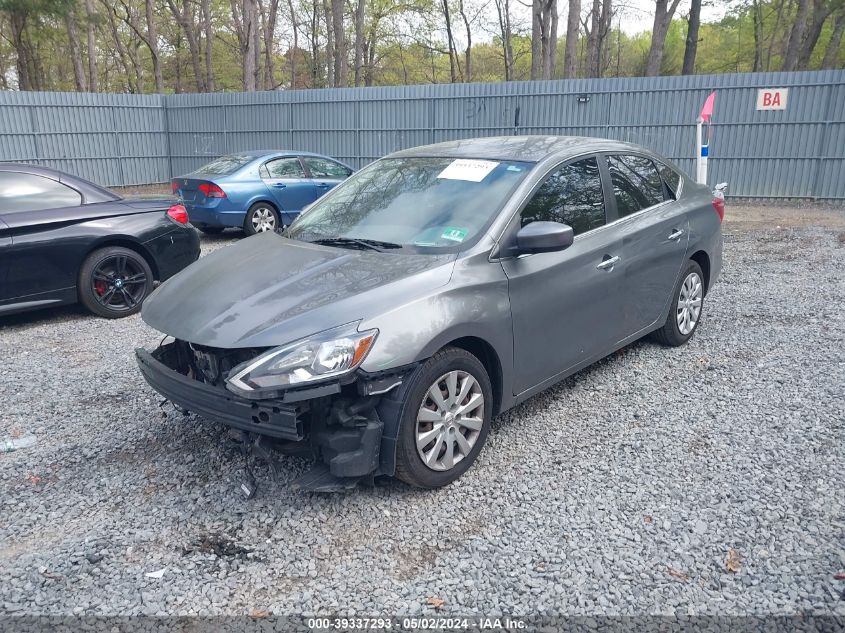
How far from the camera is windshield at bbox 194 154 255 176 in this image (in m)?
10.8

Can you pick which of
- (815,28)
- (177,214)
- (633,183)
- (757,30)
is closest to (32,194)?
(177,214)

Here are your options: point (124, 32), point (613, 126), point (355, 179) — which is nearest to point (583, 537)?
point (355, 179)

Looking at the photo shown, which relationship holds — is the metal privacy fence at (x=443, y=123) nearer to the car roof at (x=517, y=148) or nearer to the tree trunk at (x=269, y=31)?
the car roof at (x=517, y=148)

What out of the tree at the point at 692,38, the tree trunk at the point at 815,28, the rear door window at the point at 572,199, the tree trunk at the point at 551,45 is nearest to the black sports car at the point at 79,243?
the rear door window at the point at 572,199

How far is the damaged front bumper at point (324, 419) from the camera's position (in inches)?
111

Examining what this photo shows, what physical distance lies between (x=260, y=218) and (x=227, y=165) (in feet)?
3.55

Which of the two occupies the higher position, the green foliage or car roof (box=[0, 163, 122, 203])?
the green foliage

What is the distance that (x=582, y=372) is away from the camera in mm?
4891

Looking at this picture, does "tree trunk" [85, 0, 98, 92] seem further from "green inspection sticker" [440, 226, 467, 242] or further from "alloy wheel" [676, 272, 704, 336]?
"green inspection sticker" [440, 226, 467, 242]

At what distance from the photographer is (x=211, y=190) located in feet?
34.1

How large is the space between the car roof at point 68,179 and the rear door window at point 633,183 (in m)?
4.84

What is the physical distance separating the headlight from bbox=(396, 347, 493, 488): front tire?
336mm

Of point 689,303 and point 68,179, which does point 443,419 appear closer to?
point 689,303

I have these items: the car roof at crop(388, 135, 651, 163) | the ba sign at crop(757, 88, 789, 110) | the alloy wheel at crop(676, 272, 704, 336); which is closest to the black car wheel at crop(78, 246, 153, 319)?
the car roof at crop(388, 135, 651, 163)
